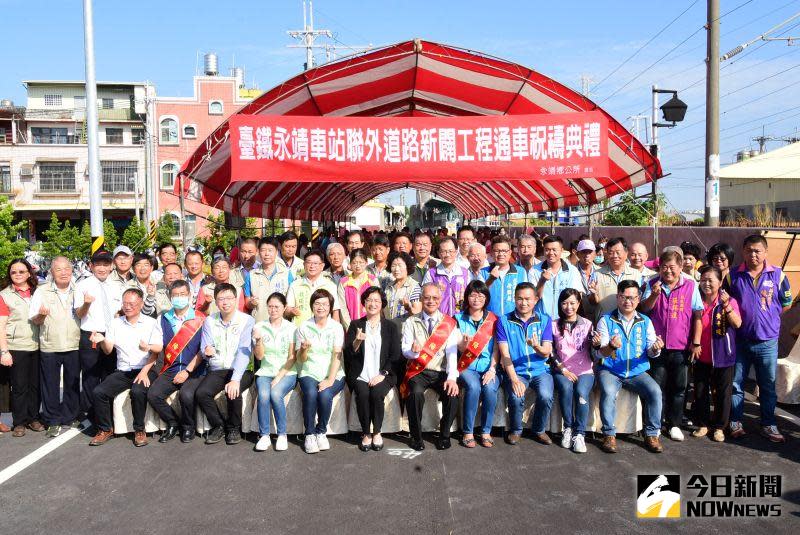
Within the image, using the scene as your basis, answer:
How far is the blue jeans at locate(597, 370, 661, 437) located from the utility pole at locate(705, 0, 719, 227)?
5385mm

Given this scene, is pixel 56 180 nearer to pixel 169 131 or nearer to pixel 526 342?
pixel 169 131

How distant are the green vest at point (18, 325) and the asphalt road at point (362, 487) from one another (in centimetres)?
82

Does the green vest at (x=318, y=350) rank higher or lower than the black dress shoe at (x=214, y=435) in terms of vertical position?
higher

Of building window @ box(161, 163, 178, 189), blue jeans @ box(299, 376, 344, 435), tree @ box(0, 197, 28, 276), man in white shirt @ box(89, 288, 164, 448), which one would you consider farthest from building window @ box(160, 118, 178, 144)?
blue jeans @ box(299, 376, 344, 435)

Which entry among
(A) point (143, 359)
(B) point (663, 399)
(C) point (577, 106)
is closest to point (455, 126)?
(C) point (577, 106)

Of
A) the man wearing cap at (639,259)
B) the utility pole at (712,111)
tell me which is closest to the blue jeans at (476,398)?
the man wearing cap at (639,259)

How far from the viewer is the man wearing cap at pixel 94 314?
5.18 metres

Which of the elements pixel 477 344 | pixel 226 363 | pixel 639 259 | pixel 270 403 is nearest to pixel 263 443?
pixel 270 403

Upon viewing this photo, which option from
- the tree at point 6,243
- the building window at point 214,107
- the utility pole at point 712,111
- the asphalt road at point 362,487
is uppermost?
the building window at point 214,107

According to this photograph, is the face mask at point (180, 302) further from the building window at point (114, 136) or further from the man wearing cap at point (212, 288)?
the building window at point (114, 136)

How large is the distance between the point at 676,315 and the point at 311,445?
3.21 metres

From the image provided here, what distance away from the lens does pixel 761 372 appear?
490 cm

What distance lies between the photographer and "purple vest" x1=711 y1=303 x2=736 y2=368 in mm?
→ 4855

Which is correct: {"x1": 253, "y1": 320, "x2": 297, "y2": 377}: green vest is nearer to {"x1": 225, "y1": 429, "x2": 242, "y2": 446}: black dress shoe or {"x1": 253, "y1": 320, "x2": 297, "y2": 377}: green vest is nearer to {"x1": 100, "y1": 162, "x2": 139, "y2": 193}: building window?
{"x1": 225, "y1": 429, "x2": 242, "y2": 446}: black dress shoe
